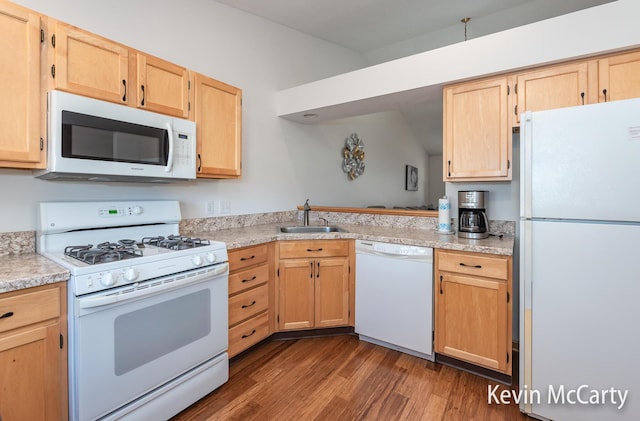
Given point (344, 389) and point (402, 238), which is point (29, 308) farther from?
point (402, 238)

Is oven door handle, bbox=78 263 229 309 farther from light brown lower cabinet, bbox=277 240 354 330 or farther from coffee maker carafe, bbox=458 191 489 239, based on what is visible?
coffee maker carafe, bbox=458 191 489 239

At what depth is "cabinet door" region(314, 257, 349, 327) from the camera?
8.35 feet

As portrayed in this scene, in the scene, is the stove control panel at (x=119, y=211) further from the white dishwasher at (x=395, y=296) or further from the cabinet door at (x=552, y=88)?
the cabinet door at (x=552, y=88)

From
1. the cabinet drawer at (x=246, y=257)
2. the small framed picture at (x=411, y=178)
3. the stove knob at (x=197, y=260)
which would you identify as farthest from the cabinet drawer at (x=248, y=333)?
the small framed picture at (x=411, y=178)

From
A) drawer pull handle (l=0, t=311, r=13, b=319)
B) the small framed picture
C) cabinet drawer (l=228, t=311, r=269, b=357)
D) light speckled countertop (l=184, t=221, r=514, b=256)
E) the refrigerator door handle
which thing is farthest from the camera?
the small framed picture

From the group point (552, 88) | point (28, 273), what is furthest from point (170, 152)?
point (552, 88)

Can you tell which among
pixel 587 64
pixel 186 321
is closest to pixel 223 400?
pixel 186 321

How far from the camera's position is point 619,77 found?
5.82 ft

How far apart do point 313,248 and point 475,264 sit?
3.97ft

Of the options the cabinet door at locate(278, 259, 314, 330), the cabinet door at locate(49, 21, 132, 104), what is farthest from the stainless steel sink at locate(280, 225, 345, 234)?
the cabinet door at locate(49, 21, 132, 104)

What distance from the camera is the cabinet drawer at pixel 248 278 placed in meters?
2.11

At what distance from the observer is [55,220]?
5.47 feet

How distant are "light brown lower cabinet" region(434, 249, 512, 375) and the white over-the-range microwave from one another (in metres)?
1.94

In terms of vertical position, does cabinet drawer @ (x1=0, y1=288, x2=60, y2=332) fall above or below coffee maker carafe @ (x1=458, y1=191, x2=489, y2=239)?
below
